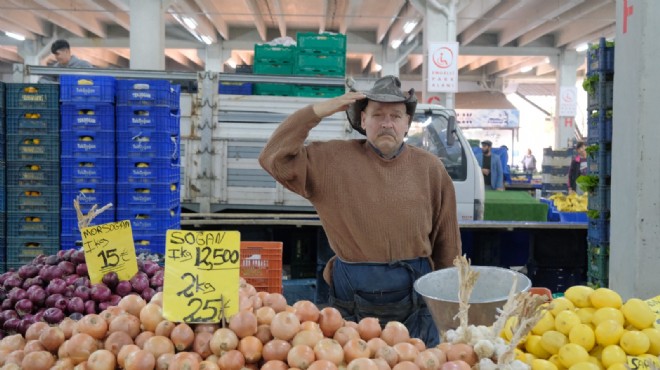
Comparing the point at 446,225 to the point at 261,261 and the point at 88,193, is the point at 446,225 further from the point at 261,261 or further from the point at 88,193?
the point at 88,193

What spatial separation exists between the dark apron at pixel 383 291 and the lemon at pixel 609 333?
84cm

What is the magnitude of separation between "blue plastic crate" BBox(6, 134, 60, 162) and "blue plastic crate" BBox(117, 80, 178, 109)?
27.3 inches

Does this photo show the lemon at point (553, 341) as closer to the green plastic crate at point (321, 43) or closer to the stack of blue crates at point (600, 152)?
the stack of blue crates at point (600, 152)

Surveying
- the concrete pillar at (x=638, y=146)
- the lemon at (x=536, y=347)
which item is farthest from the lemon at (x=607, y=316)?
the concrete pillar at (x=638, y=146)

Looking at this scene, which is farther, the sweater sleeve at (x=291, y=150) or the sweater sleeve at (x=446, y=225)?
the sweater sleeve at (x=446, y=225)

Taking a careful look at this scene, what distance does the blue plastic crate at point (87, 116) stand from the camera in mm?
5180

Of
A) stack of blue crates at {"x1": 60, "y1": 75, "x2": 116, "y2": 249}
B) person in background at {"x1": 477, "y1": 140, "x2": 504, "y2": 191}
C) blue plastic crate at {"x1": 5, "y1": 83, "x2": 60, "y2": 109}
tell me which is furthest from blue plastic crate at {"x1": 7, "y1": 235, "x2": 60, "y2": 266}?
person in background at {"x1": 477, "y1": 140, "x2": 504, "y2": 191}

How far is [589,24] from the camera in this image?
17219mm

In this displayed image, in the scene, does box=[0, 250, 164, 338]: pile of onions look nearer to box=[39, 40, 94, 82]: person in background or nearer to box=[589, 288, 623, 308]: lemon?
box=[589, 288, 623, 308]: lemon

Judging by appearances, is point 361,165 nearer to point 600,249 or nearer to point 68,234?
point 600,249

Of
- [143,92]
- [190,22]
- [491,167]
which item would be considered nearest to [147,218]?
[143,92]

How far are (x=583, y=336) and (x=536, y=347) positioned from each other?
0.57 feet

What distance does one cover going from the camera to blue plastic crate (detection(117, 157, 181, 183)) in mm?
5246

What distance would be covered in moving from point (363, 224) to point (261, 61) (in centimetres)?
504
